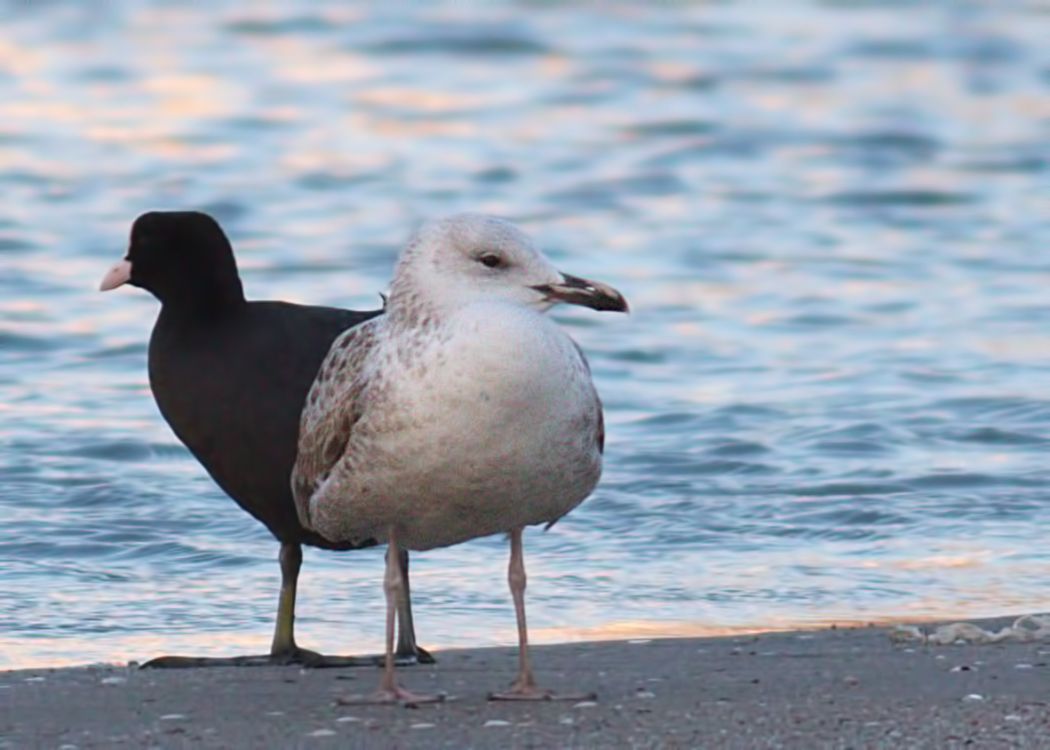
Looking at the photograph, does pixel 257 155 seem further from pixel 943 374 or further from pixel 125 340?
pixel 943 374

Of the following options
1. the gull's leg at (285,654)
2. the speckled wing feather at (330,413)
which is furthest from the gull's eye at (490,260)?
the gull's leg at (285,654)

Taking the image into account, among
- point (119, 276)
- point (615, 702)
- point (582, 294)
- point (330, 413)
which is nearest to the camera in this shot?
point (582, 294)

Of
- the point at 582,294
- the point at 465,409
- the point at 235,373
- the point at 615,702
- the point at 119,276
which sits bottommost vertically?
the point at 615,702

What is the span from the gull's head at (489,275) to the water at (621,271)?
197 centimetres

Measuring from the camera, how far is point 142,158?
63.6 ft

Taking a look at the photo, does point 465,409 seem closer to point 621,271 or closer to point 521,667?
point 521,667

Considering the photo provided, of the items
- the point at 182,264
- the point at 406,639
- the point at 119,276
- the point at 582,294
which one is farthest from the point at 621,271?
the point at 582,294

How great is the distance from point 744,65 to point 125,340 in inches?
429

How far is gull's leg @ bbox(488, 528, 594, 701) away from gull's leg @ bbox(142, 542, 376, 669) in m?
0.99

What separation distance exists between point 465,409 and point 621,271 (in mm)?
9525

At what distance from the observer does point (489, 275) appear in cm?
657

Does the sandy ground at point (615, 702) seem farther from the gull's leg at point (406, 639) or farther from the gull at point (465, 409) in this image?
the gull at point (465, 409)

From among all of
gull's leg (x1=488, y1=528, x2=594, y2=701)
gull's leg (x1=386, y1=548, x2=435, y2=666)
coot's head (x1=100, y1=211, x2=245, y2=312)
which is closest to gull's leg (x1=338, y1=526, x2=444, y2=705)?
gull's leg (x1=488, y1=528, x2=594, y2=701)

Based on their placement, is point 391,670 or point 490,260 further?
point 391,670
